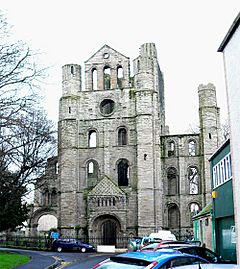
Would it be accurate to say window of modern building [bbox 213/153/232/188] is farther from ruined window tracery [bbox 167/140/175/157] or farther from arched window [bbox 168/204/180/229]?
ruined window tracery [bbox 167/140/175/157]

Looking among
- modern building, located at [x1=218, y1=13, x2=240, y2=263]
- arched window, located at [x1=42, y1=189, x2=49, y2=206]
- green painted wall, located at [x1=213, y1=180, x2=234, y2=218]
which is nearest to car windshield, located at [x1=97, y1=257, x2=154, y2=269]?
modern building, located at [x1=218, y1=13, x2=240, y2=263]

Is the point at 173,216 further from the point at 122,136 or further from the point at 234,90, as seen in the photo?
the point at 234,90

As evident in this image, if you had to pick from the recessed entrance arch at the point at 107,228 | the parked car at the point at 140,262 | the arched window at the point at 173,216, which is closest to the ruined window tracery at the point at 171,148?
the arched window at the point at 173,216

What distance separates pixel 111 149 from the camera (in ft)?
162

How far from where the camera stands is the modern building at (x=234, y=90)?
53.5 ft

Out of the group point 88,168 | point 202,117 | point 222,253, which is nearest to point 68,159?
point 88,168

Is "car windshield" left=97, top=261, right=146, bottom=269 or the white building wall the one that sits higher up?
the white building wall

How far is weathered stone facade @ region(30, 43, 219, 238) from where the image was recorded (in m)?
46.6

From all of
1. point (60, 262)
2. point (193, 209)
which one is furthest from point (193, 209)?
point (60, 262)

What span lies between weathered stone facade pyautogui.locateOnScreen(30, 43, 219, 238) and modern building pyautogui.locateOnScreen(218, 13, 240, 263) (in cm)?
2924

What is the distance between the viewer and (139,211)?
4606 cm

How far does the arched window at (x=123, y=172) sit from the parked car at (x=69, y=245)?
937cm

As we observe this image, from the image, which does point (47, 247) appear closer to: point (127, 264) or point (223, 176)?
point (223, 176)

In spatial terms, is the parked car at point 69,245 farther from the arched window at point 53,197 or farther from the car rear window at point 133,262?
the car rear window at point 133,262
